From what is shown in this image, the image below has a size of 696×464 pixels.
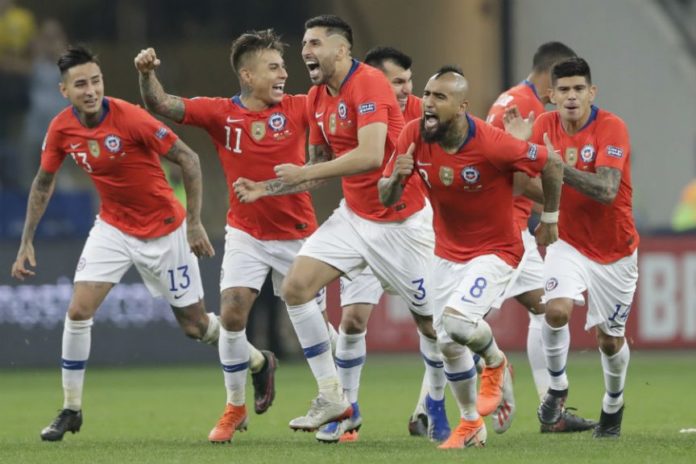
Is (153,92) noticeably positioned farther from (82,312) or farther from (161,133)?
(82,312)

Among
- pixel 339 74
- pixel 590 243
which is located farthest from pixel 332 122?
pixel 590 243

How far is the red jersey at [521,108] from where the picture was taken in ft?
40.0

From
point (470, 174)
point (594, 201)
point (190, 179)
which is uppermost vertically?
point (470, 174)

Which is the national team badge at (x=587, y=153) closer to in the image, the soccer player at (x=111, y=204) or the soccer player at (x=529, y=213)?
the soccer player at (x=529, y=213)

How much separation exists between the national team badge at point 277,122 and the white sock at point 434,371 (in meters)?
1.70

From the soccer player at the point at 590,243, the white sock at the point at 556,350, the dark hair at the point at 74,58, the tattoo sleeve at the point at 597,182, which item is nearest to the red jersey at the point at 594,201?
the soccer player at the point at 590,243

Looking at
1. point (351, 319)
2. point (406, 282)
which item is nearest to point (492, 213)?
point (406, 282)

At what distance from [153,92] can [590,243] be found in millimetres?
3029

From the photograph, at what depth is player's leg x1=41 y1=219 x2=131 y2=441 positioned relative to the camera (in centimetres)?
1128

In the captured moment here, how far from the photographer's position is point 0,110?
21.5 m

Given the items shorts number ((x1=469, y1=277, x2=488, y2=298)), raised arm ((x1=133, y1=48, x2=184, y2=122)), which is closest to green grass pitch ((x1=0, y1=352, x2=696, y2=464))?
shorts number ((x1=469, y1=277, x2=488, y2=298))

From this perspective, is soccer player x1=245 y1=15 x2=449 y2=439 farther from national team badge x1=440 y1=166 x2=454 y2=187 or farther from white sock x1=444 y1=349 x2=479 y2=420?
white sock x1=444 y1=349 x2=479 y2=420

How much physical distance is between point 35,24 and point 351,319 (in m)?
12.7

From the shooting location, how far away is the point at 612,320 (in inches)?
441
